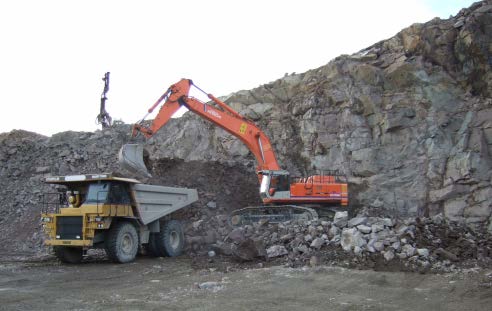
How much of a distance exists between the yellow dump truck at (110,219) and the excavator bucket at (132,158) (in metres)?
0.75

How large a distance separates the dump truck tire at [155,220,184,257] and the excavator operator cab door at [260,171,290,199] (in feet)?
10.8

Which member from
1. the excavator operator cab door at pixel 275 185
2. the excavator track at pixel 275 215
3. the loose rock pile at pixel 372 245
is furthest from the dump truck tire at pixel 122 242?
the excavator operator cab door at pixel 275 185

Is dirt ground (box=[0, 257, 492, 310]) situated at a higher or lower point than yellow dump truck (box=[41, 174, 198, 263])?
lower

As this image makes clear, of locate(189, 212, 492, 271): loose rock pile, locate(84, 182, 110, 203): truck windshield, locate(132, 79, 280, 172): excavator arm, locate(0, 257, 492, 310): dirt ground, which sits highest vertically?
locate(132, 79, 280, 172): excavator arm

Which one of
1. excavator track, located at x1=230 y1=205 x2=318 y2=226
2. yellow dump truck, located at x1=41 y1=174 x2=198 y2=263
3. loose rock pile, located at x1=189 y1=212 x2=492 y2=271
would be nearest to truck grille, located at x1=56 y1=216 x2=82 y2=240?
yellow dump truck, located at x1=41 y1=174 x2=198 y2=263

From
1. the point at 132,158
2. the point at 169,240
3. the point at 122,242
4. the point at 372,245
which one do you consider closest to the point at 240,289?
the point at 372,245

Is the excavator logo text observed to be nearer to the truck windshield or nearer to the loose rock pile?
the loose rock pile

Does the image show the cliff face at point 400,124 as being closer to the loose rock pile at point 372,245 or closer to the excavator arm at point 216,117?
the excavator arm at point 216,117

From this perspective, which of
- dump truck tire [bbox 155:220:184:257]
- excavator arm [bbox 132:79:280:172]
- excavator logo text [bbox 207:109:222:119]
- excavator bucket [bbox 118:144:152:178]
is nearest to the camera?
excavator bucket [bbox 118:144:152:178]

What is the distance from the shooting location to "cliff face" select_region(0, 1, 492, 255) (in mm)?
19203

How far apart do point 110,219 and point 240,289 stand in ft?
15.8

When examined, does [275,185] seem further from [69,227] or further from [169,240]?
[69,227]

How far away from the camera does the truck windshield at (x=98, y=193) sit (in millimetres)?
12023

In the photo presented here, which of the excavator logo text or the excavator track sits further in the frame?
the excavator logo text
